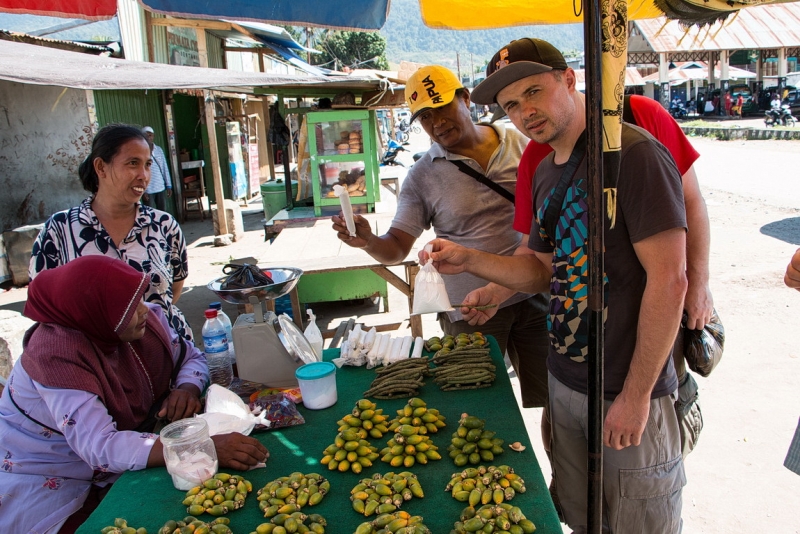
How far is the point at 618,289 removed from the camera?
197 centimetres

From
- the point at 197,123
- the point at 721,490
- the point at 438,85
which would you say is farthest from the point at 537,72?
the point at 197,123

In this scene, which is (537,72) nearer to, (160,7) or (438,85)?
(438,85)

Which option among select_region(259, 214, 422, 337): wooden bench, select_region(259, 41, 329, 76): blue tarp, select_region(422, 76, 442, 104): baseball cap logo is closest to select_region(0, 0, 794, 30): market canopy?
select_region(422, 76, 442, 104): baseball cap logo

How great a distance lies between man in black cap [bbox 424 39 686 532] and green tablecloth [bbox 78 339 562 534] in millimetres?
281

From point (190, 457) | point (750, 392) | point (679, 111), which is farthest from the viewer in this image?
point (679, 111)

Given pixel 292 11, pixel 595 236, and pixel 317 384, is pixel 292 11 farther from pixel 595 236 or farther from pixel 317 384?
pixel 595 236

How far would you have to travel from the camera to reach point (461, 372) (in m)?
2.55

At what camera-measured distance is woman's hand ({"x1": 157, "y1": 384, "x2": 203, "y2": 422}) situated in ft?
7.89

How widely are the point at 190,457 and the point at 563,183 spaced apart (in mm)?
1556

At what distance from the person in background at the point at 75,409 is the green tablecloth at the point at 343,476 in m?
0.11

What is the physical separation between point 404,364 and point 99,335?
1234 millimetres

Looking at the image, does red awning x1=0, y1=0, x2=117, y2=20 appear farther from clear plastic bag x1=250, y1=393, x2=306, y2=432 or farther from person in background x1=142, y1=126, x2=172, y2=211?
person in background x1=142, y1=126, x2=172, y2=211

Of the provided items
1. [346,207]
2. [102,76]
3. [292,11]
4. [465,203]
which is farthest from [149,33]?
[346,207]

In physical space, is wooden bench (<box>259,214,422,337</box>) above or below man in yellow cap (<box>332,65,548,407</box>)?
below
